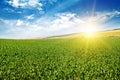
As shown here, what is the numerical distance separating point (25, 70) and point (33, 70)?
698 mm

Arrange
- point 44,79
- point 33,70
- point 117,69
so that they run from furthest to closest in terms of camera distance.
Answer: point 117,69 → point 33,70 → point 44,79

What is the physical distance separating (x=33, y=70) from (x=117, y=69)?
7.42 m

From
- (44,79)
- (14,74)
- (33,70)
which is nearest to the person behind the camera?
(44,79)

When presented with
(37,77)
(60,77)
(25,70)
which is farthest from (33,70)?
(60,77)

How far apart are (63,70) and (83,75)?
184 cm

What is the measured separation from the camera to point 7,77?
13.4 metres

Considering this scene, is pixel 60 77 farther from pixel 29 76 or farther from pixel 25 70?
pixel 25 70

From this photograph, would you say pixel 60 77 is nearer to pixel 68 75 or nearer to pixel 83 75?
pixel 68 75

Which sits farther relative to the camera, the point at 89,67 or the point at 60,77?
the point at 89,67

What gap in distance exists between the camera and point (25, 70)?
15.2 m

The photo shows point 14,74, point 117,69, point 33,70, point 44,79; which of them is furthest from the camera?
point 117,69

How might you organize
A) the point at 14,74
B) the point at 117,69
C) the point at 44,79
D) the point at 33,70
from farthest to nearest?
1. the point at 117,69
2. the point at 33,70
3. the point at 14,74
4. the point at 44,79

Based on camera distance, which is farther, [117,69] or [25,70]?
[117,69]

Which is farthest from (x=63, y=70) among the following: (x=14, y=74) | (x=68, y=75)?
(x=14, y=74)
